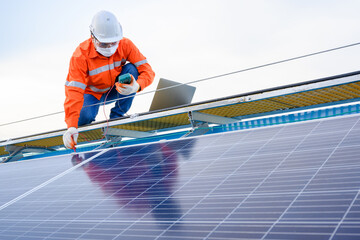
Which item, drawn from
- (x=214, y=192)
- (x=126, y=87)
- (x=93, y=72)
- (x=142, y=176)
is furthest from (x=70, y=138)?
(x=214, y=192)

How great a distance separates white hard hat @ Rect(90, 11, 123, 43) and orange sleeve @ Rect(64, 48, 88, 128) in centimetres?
49

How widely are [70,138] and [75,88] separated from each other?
962 mm

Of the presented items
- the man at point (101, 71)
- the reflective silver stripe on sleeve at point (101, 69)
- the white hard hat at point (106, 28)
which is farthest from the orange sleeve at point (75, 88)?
the white hard hat at point (106, 28)

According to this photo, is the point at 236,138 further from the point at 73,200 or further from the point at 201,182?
the point at 73,200

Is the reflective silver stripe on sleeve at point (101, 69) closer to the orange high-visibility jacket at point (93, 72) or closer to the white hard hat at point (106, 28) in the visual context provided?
the orange high-visibility jacket at point (93, 72)

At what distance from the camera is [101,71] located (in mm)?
6922

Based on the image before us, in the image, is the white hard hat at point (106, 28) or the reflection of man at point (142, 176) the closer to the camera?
the reflection of man at point (142, 176)

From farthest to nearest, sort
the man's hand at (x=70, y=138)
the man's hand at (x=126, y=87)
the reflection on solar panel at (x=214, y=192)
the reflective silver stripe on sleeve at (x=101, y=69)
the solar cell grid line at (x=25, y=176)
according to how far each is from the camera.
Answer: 1. the reflective silver stripe on sleeve at (x=101, y=69)
2. the man's hand at (x=126, y=87)
3. the man's hand at (x=70, y=138)
4. the solar cell grid line at (x=25, y=176)
5. the reflection on solar panel at (x=214, y=192)

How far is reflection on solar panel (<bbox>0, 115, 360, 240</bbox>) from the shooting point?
2.01 meters

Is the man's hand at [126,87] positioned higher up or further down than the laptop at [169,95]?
higher up

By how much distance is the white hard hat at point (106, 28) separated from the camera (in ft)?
20.9

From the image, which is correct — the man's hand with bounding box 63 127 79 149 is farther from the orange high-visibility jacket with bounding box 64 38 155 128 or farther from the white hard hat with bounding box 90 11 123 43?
the white hard hat with bounding box 90 11 123 43

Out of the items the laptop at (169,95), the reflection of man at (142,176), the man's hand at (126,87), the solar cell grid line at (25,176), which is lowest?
the solar cell grid line at (25,176)

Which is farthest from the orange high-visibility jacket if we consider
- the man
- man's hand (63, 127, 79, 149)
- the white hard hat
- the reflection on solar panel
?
the reflection on solar panel
